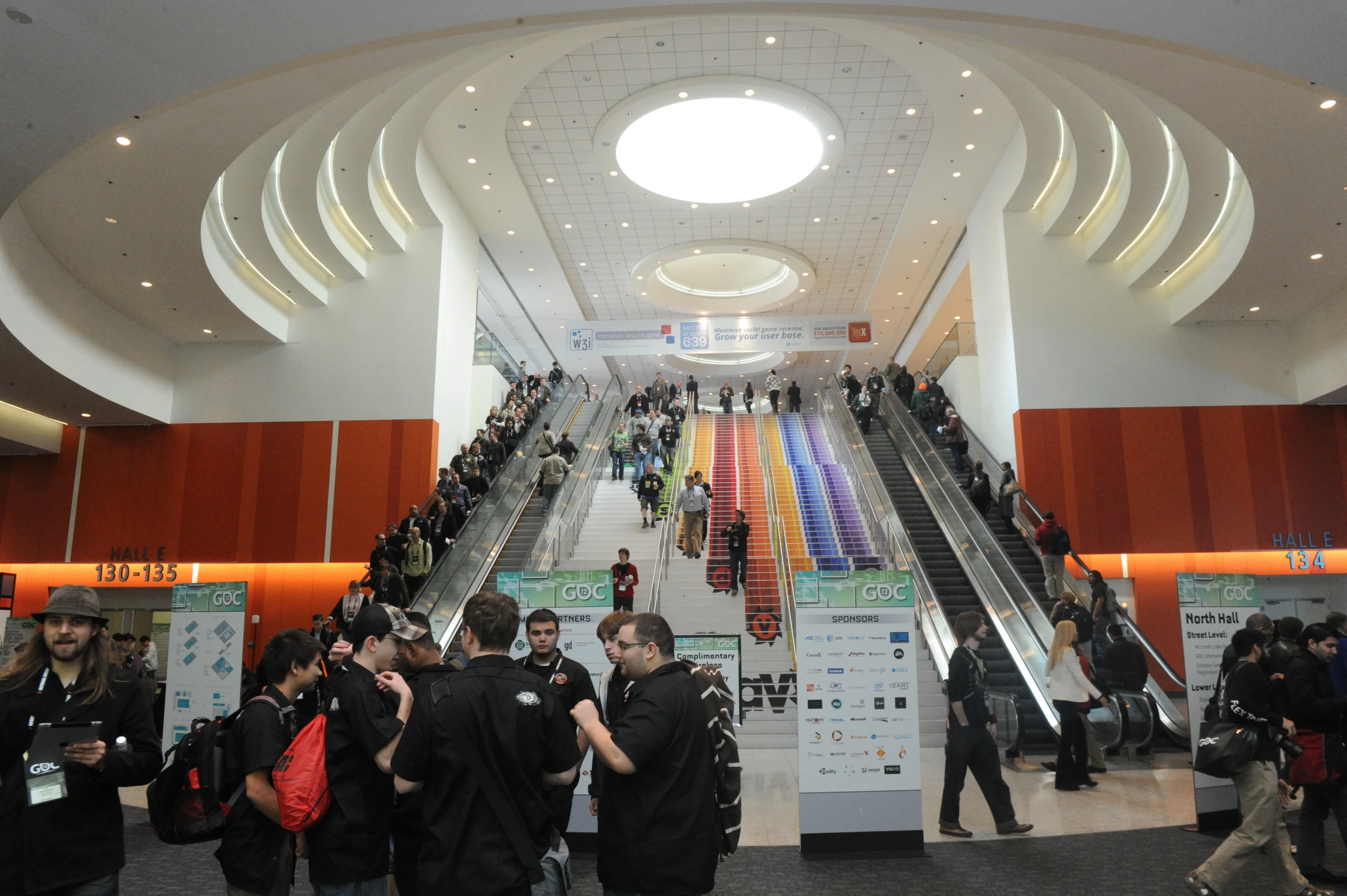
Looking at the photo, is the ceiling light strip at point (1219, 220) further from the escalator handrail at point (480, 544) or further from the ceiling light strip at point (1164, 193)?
the escalator handrail at point (480, 544)

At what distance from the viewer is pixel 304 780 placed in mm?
3113

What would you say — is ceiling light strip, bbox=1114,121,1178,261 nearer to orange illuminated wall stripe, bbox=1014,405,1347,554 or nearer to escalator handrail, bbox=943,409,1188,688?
orange illuminated wall stripe, bbox=1014,405,1347,554

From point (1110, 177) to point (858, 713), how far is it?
13.0m

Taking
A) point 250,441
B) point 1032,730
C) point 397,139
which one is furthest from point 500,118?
point 1032,730

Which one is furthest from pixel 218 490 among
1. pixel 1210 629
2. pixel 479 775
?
pixel 1210 629

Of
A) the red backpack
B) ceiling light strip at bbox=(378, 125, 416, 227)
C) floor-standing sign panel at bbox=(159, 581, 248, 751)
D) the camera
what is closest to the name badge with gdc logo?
the red backpack

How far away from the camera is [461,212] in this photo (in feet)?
64.2

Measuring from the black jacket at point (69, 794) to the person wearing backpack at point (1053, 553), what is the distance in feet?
38.6

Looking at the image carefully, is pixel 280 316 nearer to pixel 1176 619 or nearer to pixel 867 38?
pixel 867 38

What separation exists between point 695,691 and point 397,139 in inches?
571

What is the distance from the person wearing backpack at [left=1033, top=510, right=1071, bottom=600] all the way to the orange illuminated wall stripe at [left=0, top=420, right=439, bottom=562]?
10.8 m

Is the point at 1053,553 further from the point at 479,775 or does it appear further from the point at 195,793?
the point at 195,793

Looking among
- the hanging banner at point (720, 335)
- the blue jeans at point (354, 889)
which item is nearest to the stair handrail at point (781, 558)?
the hanging banner at point (720, 335)

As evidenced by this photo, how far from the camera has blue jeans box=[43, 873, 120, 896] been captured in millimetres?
2980
